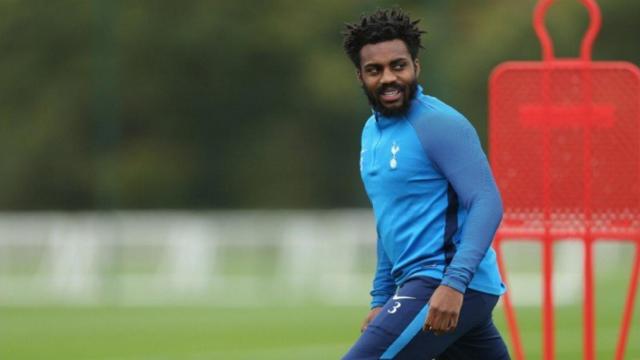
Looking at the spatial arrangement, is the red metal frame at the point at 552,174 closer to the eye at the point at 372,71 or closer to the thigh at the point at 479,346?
the thigh at the point at 479,346

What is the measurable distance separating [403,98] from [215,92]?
22016 mm

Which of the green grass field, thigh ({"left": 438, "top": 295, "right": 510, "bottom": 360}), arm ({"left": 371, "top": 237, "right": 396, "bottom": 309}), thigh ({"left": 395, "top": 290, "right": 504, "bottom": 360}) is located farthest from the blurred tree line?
thigh ({"left": 395, "top": 290, "right": 504, "bottom": 360})

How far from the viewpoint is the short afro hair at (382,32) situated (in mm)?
6809

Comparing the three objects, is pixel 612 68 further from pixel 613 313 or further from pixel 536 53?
pixel 536 53

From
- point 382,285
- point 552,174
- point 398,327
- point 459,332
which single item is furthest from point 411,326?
point 552,174

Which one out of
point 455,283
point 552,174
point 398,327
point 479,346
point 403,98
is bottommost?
point 479,346

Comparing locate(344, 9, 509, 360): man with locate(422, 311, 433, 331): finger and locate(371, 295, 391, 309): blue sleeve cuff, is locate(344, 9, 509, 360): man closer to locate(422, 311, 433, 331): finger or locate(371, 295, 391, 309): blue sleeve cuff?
locate(422, 311, 433, 331): finger

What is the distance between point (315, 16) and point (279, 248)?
19.6 ft

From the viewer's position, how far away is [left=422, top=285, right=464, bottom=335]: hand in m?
6.39

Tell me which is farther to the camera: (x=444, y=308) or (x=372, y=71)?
(x=372, y=71)

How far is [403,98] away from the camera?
6.69m

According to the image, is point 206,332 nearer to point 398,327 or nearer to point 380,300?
point 380,300

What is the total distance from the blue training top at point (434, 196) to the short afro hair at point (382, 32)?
217mm

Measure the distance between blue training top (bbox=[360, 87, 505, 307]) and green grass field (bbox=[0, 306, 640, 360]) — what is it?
6021mm
